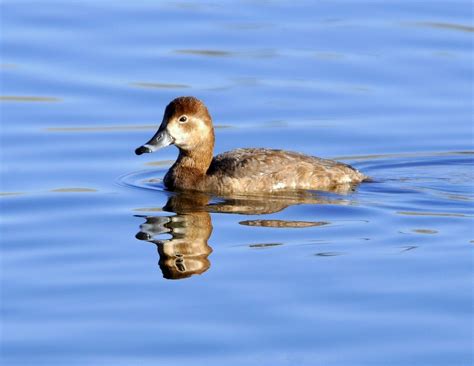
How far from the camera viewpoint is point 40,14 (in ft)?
70.2

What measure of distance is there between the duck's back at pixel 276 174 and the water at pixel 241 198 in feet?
0.96

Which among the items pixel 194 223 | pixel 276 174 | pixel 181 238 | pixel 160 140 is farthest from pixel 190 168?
pixel 181 238

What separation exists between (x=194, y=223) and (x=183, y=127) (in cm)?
192

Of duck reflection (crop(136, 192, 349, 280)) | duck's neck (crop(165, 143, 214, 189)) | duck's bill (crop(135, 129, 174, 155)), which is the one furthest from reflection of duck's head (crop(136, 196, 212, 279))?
duck's bill (crop(135, 129, 174, 155))

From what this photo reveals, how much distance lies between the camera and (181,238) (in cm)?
1189

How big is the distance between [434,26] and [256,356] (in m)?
12.8

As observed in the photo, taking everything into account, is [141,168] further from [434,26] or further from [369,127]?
[434,26]

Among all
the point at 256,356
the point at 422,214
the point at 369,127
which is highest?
the point at 369,127

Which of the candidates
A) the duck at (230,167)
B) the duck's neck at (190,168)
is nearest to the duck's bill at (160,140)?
the duck at (230,167)

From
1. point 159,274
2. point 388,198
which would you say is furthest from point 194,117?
point 159,274

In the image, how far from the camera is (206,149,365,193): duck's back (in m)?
13.8

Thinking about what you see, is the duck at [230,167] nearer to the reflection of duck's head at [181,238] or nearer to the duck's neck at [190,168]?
the duck's neck at [190,168]

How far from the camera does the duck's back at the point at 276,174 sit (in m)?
13.8

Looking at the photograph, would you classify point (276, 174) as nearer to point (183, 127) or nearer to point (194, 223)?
point (183, 127)
